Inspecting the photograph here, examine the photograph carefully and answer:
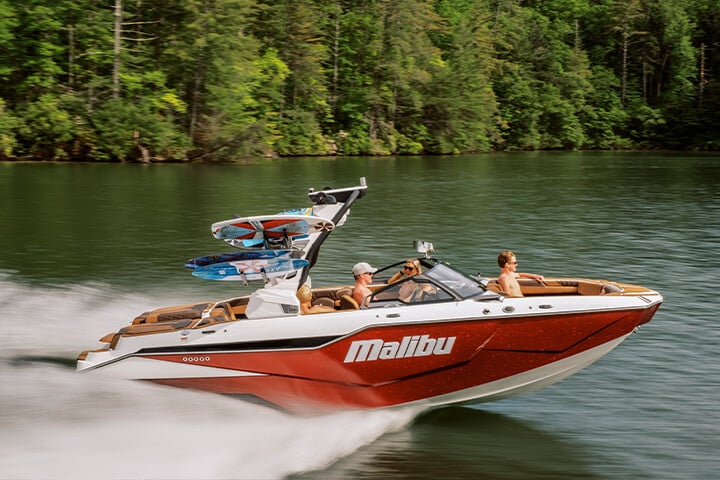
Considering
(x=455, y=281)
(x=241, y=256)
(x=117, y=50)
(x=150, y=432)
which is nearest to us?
(x=150, y=432)

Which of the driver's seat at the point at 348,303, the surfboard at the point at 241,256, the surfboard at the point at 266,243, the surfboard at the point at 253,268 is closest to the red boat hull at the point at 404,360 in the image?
the driver's seat at the point at 348,303

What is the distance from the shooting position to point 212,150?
52.4 m

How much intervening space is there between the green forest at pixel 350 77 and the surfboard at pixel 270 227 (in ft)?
134

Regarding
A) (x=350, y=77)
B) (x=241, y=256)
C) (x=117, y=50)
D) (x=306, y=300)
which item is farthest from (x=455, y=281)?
(x=350, y=77)

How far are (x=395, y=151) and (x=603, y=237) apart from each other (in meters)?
46.4

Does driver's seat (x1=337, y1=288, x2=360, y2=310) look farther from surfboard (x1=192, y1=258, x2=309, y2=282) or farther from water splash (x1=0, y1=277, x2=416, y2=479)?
water splash (x1=0, y1=277, x2=416, y2=479)

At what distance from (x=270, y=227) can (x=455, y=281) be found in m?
2.18

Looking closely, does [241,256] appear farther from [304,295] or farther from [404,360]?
[404,360]

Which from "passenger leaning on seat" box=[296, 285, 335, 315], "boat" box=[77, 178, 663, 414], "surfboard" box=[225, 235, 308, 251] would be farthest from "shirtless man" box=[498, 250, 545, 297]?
"surfboard" box=[225, 235, 308, 251]

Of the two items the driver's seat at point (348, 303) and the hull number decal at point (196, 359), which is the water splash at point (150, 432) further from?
the driver's seat at point (348, 303)

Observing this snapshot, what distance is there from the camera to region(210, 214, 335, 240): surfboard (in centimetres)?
989

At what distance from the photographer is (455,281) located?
31.6 feet

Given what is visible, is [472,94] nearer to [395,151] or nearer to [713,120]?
[395,151]

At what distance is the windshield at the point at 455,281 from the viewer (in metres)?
9.50
